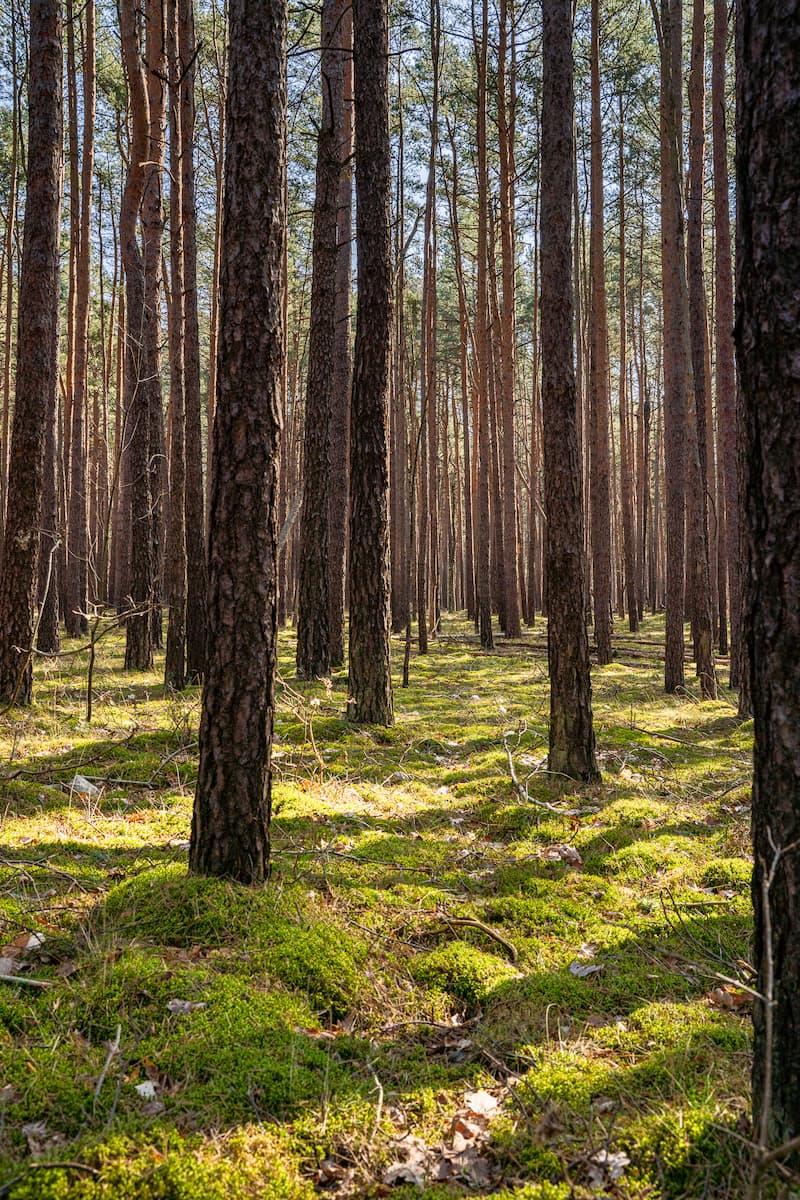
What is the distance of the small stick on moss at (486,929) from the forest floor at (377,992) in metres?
0.02

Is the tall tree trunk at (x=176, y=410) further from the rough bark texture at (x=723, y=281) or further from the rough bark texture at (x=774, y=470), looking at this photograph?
the rough bark texture at (x=774, y=470)

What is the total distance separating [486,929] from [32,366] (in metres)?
6.39

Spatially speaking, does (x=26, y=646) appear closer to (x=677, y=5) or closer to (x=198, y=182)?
(x=677, y=5)

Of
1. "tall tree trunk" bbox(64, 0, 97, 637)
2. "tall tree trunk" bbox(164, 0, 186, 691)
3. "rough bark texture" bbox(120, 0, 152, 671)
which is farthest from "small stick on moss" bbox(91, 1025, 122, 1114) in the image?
"tall tree trunk" bbox(64, 0, 97, 637)

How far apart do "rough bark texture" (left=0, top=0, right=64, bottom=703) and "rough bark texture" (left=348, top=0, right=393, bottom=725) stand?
281 centimetres

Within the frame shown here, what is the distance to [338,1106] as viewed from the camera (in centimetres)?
239

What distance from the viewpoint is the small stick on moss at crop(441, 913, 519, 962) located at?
347cm

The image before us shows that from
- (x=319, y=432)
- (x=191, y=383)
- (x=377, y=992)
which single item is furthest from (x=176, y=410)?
(x=377, y=992)

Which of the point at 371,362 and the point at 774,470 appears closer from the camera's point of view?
the point at 774,470

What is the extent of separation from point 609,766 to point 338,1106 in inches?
182

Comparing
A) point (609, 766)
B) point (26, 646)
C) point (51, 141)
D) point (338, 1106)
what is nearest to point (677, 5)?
point (51, 141)

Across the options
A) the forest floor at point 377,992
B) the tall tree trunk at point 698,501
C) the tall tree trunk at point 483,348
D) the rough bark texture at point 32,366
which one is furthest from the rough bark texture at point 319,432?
the tall tree trunk at point 483,348

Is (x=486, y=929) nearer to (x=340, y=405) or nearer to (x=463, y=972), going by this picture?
(x=463, y=972)

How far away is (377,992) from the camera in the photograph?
3.11 m
